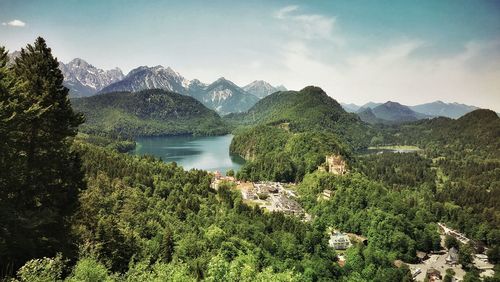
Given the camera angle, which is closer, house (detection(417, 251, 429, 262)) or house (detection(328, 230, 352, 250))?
house (detection(328, 230, 352, 250))

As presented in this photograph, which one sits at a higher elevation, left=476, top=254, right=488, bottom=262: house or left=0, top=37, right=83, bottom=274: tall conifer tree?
left=0, top=37, right=83, bottom=274: tall conifer tree

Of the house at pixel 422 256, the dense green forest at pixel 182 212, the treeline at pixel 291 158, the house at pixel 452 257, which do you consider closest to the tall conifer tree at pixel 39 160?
the dense green forest at pixel 182 212

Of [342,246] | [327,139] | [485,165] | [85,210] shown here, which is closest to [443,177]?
[485,165]

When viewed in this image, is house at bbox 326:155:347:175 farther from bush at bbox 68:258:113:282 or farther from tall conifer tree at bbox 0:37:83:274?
bush at bbox 68:258:113:282

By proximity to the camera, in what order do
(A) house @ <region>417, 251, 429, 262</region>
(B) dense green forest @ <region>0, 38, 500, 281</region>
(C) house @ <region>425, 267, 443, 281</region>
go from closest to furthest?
(B) dense green forest @ <region>0, 38, 500, 281</region>, (C) house @ <region>425, 267, 443, 281</region>, (A) house @ <region>417, 251, 429, 262</region>

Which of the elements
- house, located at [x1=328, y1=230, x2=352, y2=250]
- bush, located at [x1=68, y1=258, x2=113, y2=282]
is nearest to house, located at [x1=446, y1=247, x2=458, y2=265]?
house, located at [x1=328, y1=230, x2=352, y2=250]

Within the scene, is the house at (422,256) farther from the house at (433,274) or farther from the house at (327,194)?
the house at (327,194)
